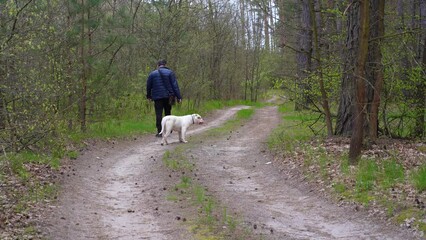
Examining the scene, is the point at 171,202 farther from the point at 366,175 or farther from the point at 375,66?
the point at 375,66

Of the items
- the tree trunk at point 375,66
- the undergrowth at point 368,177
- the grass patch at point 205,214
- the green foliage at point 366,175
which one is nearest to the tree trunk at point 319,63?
the undergrowth at point 368,177

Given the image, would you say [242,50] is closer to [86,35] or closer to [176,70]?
[176,70]

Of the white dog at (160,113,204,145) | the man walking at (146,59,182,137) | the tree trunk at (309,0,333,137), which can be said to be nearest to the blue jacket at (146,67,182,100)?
the man walking at (146,59,182,137)

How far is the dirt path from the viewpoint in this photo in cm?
627

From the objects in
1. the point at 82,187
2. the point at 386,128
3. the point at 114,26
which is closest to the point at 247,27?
the point at 114,26

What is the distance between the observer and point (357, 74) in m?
8.83

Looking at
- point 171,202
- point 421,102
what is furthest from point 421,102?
point 171,202

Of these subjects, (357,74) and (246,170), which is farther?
(246,170)

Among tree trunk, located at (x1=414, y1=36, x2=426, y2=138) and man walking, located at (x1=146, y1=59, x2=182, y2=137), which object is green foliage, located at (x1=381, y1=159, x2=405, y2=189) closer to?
tree trunk, located at (x1=414, y1=36, x2=426, y2=138)

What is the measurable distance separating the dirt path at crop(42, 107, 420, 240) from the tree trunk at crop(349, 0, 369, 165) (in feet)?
4.26

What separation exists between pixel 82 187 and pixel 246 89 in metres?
33.8

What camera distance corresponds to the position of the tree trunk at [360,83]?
871 centimetres

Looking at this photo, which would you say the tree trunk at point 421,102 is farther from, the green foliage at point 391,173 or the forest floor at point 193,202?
the forest floor at point 193,202

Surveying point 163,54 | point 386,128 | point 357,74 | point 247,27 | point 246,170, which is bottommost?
point 246,170
